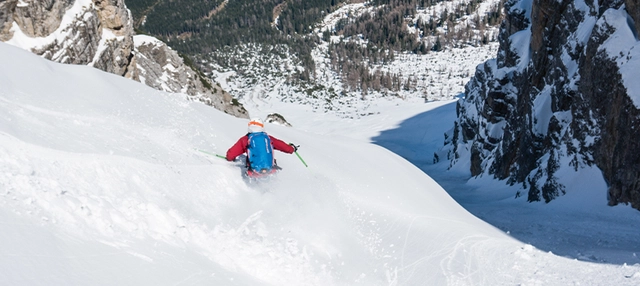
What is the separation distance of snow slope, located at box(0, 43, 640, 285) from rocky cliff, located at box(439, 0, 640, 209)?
9.80 metres

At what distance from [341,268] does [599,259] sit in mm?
6931

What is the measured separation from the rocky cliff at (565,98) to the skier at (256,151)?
1443 centimetres

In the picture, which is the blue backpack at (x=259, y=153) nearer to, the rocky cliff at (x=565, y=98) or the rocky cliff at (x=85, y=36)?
the rocky cliff at (x=565, y=98)

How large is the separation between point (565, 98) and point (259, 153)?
817 inches

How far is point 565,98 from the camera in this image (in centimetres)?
2480

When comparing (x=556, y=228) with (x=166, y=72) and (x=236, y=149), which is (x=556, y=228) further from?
(x=166, y=72)

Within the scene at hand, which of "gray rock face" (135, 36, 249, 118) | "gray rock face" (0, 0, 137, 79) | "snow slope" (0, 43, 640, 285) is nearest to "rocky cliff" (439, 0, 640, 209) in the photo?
"snow slope" (0, 43, 640, 285)

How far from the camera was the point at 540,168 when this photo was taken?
25.6 metres

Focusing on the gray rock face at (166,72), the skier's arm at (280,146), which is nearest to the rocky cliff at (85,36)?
the gray rock face at (166,72)

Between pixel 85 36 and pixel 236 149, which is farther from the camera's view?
pixel 85 36

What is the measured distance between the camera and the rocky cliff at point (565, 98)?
1839cm

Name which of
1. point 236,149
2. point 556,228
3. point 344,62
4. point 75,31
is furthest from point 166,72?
point 344,62

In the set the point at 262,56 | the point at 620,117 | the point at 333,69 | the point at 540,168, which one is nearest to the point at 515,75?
the point at 540,168

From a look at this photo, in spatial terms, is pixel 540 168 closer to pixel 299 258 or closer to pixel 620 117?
pixel 620 117
